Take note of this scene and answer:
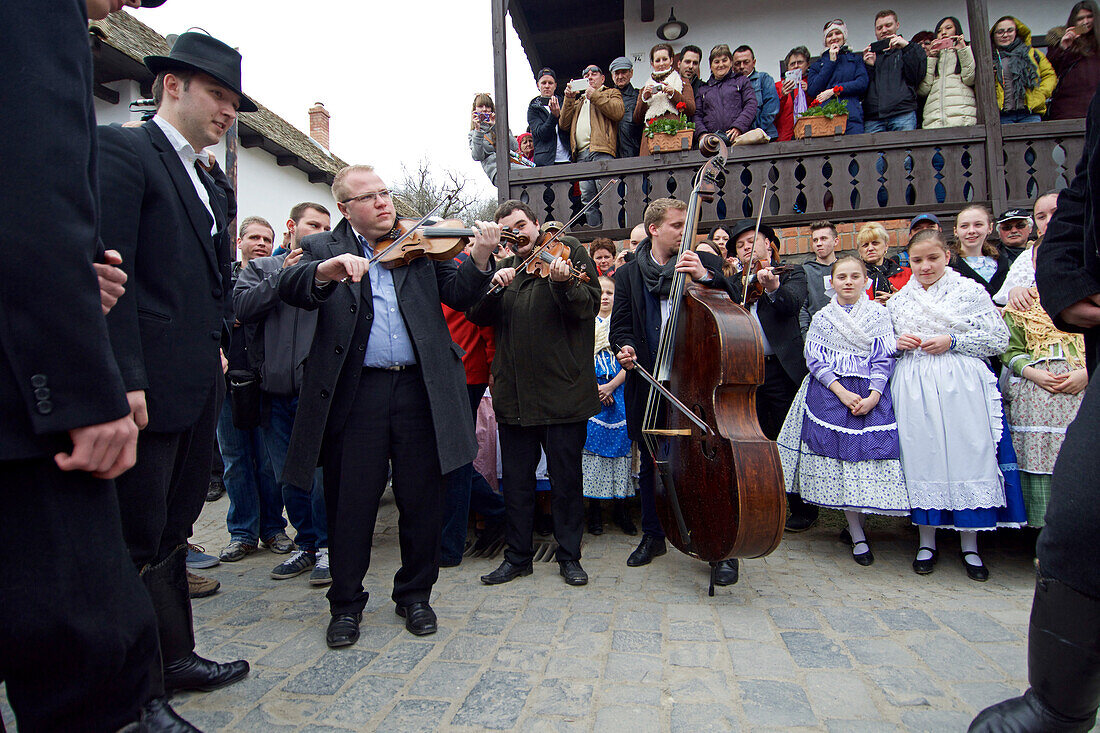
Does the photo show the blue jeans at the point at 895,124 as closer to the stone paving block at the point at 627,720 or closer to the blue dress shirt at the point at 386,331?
the blue dress shirt at the point at 386,331

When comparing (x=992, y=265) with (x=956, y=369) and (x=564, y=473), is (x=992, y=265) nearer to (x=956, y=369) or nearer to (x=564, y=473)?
(x=956, y=369)

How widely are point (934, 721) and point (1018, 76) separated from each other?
8454 mm

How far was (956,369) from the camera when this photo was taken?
3732 millimetres

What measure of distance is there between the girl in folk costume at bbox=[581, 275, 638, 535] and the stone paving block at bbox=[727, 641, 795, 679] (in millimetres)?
1972

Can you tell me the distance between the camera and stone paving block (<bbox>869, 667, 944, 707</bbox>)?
2.12 metres

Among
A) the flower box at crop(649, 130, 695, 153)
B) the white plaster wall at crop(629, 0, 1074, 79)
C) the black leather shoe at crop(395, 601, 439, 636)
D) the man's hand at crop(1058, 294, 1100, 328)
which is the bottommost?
the black leather shoe at crop(395, 601, 439, 636)

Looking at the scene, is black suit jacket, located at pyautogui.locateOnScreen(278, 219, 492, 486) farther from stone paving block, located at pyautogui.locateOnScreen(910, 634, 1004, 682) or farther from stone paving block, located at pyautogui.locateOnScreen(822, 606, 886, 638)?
stone paving block, located at pyautogui.locateOnScreen(910, 634, 1004, 682)

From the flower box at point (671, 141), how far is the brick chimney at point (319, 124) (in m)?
17.3

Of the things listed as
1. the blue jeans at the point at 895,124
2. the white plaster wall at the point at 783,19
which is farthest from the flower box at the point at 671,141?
the white plaster wall at the point at 783,19

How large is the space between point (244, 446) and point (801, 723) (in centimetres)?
365

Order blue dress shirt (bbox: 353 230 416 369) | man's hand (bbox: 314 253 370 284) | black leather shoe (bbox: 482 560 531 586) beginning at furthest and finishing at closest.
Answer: black leather shoe (bbox: 482 560 531 586), blue dress shirt (bbox: 353 230 416 369), man's hand (bbox: 314 253 370 284)

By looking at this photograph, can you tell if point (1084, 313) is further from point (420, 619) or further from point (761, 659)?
point (420, 619)

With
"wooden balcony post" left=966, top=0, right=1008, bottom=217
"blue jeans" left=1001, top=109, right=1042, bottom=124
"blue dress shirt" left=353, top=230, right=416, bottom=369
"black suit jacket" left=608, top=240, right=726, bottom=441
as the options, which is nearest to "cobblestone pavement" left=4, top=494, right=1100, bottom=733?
"black suit jacket" left=608, top=240, right=726, bottom=441

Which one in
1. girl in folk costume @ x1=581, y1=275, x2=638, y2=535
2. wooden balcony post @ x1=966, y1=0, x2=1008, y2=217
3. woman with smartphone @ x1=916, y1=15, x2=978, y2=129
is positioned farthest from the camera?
woman with smartphone @ x1=916, y1=15, x2=978, y2=129
